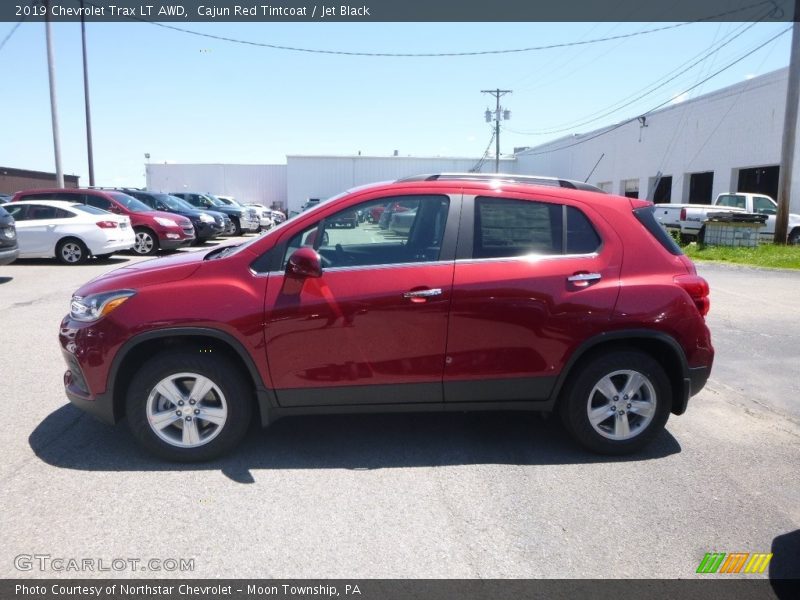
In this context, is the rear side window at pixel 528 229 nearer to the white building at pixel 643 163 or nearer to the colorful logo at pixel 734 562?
the colorful logo at pixel 734 562

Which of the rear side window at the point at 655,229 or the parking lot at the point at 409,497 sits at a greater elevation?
the rear side window at the point at 655,229

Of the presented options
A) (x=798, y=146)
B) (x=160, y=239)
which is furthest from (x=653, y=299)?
(x=798, y=146)

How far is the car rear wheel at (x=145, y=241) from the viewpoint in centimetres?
1597

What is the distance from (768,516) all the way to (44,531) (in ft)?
12.7

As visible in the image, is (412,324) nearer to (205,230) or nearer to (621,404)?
(621,404)

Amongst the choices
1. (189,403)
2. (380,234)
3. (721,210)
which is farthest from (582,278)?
(721,210)

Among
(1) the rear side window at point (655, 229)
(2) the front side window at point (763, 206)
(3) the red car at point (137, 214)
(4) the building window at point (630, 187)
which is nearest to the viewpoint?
(1) the rear side window at point (655, 229)

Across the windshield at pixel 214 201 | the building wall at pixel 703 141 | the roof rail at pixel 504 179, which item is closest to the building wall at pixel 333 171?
the building wall at pixel 703 141

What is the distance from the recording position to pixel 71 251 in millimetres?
14023

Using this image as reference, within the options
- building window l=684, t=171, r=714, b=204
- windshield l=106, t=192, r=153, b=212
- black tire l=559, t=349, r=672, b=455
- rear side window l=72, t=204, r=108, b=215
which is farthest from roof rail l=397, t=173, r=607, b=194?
building window l=684, t=171, r=714, b=204

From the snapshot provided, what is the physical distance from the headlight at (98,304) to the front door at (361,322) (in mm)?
939

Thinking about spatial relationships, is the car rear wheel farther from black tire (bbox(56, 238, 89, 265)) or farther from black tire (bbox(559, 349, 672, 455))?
black tire (bbox(559, 349, 672, 455))

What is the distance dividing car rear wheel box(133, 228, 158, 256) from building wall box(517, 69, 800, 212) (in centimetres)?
2342

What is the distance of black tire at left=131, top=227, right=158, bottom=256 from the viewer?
16.0 meters
